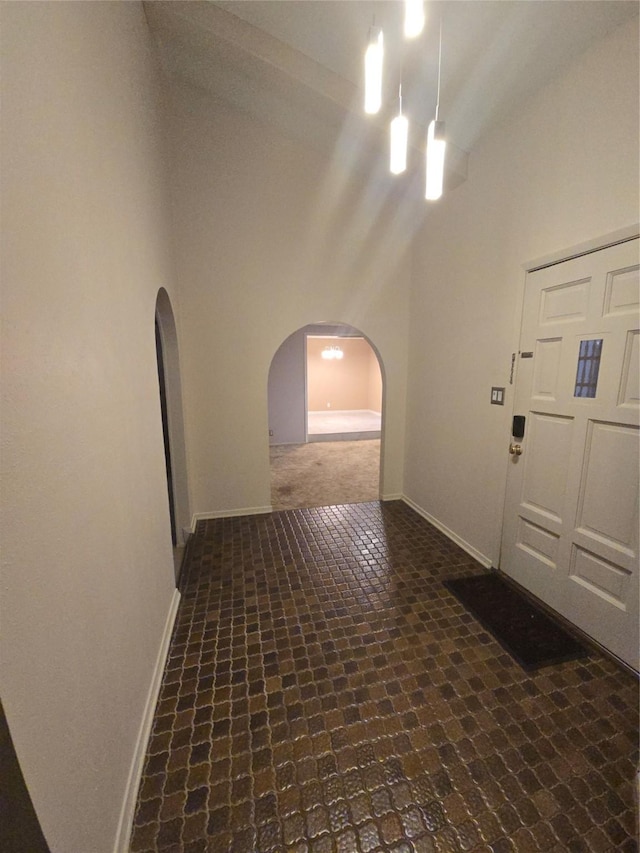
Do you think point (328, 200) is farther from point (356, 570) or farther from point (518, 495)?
point (356, 570)

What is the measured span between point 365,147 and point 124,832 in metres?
4.47

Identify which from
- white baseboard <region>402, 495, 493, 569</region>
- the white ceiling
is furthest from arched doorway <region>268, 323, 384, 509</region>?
the white ceiling

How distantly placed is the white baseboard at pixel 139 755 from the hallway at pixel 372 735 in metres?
0.04

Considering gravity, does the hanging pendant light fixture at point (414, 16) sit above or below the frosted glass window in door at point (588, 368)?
above

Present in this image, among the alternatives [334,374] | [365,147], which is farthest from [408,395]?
[334,374]

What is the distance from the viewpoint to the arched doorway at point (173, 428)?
280cm

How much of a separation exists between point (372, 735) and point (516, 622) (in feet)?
3.81

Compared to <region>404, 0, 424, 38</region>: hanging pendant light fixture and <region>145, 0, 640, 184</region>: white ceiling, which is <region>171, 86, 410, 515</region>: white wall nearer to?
<region>145, 0, 640, 184</region>: white ceiling

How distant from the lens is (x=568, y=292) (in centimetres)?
188

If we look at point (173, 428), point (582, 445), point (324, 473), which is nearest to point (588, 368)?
point (582, 445)

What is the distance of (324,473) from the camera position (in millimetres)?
4961

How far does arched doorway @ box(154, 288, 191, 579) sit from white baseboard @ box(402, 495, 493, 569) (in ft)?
7.85

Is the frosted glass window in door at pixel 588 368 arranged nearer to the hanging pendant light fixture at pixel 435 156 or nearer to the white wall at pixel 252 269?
the hanging pendant light fixture at pixel 435 156

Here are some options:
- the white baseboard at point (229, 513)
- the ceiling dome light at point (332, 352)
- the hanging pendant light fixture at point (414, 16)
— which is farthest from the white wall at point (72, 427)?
the ceiling dome light at point (332, 352)
